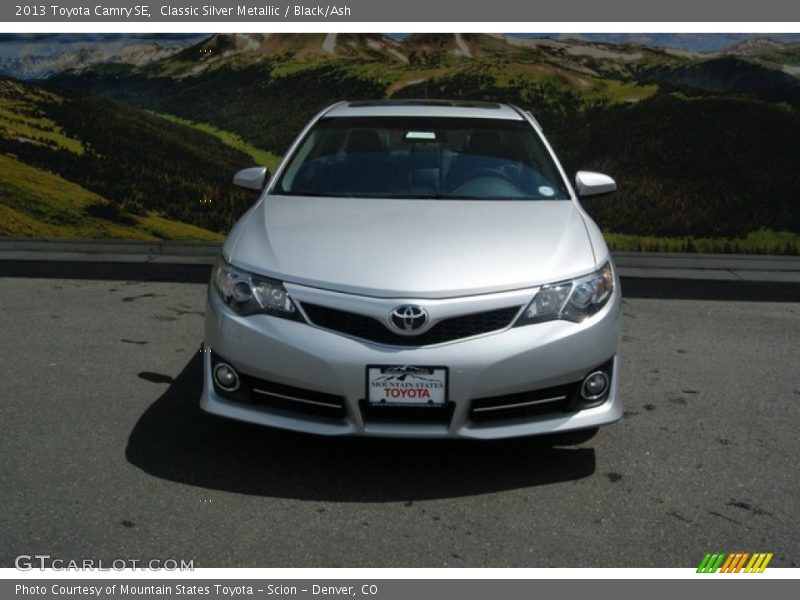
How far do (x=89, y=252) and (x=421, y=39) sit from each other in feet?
11.5

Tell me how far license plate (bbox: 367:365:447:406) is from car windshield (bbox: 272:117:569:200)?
1511 millimetres

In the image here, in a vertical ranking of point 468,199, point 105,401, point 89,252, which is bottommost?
point 89,252

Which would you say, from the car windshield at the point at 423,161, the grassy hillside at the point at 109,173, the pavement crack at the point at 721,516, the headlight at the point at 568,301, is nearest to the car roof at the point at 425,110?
the car windshield at the point at 423,161

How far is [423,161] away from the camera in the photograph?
5750mm

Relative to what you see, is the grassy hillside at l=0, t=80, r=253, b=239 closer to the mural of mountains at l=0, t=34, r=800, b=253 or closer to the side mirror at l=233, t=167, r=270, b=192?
the mural of mountains at l=0, t=34, r=800, b=253

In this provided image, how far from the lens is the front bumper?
413 centimetres

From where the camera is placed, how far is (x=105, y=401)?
5387mm

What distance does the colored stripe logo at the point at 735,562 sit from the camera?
12.2ft

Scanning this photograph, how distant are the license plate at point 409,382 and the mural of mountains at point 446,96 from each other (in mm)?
5603

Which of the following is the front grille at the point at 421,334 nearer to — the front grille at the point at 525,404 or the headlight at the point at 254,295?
the headlight at the point at 254,295

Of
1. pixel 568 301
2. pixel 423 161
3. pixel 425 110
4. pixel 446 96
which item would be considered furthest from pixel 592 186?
pixel 446 96

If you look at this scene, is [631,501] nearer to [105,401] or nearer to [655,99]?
[105,401]

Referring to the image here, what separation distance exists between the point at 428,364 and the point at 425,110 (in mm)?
2545

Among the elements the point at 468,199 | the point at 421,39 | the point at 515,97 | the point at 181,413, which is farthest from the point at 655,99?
the point at 181,413
